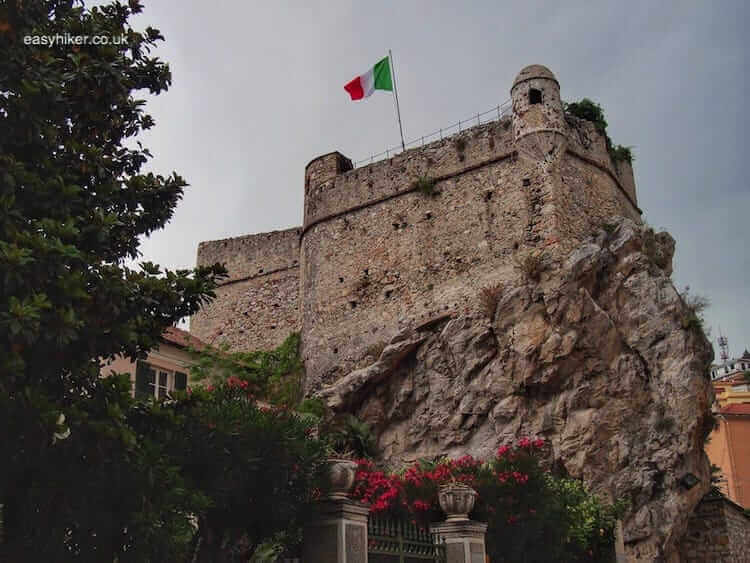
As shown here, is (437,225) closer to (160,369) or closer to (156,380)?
(160,369)

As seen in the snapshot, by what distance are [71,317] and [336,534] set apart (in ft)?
12.6

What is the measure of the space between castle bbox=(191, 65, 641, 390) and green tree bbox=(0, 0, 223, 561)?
15045 mm

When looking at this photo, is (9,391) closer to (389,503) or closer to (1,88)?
(1,88)

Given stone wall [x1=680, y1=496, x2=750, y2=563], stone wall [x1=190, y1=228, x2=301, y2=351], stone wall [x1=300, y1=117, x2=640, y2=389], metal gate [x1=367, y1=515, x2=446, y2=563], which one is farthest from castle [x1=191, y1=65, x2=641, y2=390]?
metal gate [x1=367, y1=515, x2=446, y2=563]

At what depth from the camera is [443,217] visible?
83.4 feet

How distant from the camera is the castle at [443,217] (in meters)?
23.8

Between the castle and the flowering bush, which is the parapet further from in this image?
the flowering bush

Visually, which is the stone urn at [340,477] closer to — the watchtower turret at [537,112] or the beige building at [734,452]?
the watchtower turret at [537,112]

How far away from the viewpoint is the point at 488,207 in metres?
24.6

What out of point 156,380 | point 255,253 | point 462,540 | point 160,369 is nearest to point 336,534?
point 462,540

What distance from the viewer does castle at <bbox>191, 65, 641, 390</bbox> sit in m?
23.8

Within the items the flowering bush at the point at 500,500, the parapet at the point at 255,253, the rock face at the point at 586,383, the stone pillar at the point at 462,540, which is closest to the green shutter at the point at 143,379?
the flowering bush at the point at 500,500

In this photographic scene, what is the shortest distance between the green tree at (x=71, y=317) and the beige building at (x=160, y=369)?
21.9 feet

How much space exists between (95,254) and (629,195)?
21337 mm
